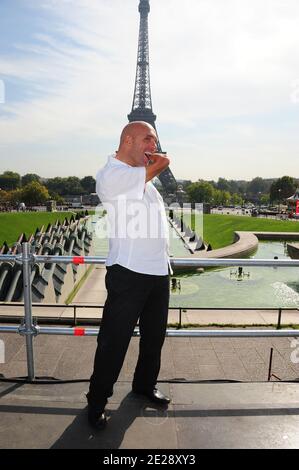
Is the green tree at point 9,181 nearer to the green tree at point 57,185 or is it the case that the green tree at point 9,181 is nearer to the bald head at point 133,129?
the green tree at point 57,185

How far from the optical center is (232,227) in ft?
121

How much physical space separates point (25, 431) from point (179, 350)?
277 centimetres

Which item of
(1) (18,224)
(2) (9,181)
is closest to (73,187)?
(2) (9,181)

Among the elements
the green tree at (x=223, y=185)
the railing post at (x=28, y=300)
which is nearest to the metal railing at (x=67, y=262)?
the railing post at (x=28, y=300)

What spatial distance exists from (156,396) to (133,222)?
1.52m

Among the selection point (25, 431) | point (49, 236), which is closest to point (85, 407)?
point (25, 431)

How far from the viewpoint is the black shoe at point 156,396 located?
9.64ft

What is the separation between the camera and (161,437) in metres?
2.52

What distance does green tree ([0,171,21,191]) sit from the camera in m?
131

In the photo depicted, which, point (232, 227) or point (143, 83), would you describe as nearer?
point (232, 227)

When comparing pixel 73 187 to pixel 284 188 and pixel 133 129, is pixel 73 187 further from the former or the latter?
pixel 133 129

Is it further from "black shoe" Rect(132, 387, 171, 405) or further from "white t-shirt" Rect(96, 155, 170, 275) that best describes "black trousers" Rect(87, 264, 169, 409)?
"black shoe" Rect(132, 387, 171, 405)

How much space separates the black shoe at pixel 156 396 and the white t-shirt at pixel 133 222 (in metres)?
1.10
